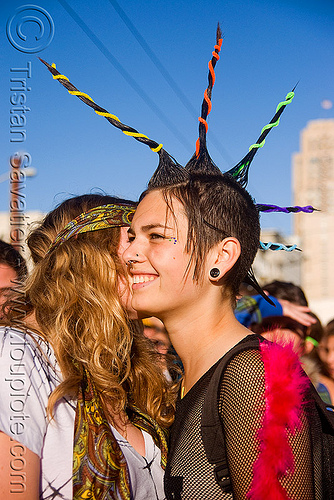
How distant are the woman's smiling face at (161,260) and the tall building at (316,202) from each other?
56491 millimetres

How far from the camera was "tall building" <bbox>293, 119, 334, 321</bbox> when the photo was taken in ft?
222

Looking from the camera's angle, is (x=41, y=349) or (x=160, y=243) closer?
(x=41, y=349)

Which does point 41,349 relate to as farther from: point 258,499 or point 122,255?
point 258,499

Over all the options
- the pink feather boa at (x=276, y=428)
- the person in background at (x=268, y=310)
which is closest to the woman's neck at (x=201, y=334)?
the pink feather boa at (x=276, y=428)

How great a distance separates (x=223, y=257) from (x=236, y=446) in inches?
30.2

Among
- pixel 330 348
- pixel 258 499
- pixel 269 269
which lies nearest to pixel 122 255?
pixel 258 499

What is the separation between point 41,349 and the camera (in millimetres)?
1960

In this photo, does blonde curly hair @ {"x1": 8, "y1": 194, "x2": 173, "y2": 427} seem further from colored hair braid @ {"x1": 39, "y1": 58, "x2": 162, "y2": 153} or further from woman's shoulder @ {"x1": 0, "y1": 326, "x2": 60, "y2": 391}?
colored hair braid @ {"x1": 39, "y1": 58, "x2": 162, "y2": 153}

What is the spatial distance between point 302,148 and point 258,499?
9669cm

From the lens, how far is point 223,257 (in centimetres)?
208

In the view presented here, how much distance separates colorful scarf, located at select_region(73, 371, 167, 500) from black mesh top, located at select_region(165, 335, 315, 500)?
0.18 meters

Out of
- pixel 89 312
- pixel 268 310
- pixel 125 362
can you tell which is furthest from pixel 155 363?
pixel 268 310

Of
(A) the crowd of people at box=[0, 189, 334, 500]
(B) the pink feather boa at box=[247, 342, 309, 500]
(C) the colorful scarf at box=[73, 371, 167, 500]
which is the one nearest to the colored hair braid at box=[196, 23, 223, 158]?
(A) the crowd of people at box=[0, 189, 334, 500]

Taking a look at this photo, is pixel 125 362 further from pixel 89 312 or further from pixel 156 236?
pixel 156 236
